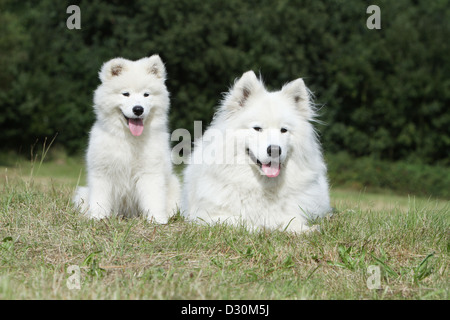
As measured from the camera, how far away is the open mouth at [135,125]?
5094 mm

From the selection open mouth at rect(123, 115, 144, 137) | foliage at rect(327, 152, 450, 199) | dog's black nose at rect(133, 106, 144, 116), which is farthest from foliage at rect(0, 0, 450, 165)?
dog's black nose at rect(133, 106, 144, 116)

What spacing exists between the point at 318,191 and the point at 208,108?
12.5 meters

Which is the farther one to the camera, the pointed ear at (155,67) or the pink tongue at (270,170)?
the pointed ear at (155,67)

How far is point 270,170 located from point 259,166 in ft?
0.40

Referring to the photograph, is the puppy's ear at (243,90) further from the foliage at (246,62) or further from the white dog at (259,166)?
the foliage at (246,62)

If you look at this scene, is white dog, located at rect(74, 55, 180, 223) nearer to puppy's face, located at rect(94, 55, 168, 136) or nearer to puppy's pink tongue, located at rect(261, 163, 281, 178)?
puppy's face, located at rect(94, 55, 168, 136)

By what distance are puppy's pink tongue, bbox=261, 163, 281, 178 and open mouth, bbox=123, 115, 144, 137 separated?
129 centimetres

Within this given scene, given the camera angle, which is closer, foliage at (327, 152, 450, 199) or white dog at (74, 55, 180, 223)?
white dog at (74, 55, 180, 223)

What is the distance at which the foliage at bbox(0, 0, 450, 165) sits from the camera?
17.4 m

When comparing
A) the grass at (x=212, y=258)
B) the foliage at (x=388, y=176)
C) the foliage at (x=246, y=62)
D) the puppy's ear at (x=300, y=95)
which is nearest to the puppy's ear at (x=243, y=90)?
the puppy's ear at (x=300, y=95)

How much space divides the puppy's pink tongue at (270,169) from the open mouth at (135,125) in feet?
4.23

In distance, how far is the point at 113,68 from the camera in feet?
16.9

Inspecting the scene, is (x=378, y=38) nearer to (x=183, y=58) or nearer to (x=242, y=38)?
(x=242, y=38)
